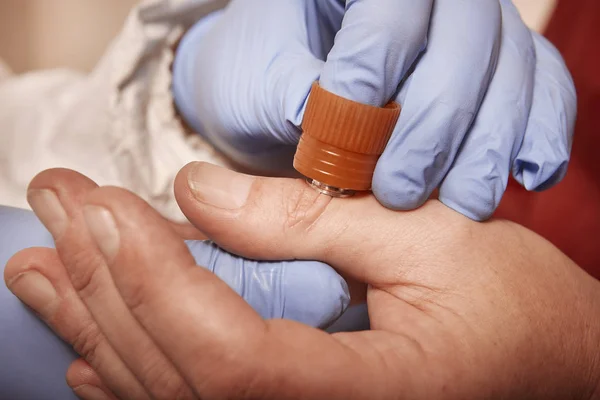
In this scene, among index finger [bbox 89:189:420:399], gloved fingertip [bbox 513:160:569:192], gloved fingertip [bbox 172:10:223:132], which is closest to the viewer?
index finger [bbox 89:189:420:399]

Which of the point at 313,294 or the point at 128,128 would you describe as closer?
the point at 313,294

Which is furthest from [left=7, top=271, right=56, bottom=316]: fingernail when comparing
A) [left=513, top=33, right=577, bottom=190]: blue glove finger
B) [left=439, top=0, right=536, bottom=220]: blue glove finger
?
[left=513, top=33, right=577, bottom=190]: blue glove finger

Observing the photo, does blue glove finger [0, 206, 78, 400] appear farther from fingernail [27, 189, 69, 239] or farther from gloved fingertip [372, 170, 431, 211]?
gloved fingertip [372, 170, 431, 211]

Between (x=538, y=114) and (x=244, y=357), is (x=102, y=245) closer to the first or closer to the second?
(x=244, y=357)

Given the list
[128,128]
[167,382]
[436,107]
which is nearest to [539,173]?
[436,107]

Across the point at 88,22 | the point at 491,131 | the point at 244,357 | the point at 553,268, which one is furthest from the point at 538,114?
the point at 88,22

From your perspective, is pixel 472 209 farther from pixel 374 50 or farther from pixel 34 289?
pixel 34 289

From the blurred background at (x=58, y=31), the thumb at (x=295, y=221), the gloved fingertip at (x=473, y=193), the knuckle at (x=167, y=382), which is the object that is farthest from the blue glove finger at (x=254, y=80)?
the blurred background at (x=58, y=31)
